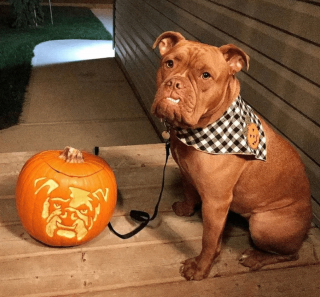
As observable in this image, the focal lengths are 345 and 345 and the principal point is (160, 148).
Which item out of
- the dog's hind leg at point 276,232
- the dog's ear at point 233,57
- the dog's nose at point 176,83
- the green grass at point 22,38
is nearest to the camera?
the dog's nose at point 176,83

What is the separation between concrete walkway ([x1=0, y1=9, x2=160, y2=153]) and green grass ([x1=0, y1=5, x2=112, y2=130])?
15cm

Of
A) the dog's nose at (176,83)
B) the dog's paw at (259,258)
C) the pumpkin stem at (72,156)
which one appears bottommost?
the dog's paw at (259,258)

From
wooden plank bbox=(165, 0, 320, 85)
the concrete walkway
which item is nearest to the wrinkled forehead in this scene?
wooden plank bbox=(165, 0, 320, 85)

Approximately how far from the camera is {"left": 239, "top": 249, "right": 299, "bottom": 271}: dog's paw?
178cm

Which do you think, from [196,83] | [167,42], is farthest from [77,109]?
[196,83]

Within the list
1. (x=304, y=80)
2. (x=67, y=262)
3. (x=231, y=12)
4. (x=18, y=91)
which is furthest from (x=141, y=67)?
(x=67, y=262)

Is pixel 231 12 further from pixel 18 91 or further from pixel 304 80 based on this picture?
pixel 18 91

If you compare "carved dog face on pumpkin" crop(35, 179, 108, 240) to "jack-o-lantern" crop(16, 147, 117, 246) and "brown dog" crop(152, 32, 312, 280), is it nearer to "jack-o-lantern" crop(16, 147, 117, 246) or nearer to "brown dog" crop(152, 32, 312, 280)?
"jack-o-lantern" crop(16, 147, 117, 246)

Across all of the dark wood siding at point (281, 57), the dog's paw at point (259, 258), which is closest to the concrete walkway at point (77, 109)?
the dark wood siding at point (281, 57)

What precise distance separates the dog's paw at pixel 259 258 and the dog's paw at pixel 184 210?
40 centimetres

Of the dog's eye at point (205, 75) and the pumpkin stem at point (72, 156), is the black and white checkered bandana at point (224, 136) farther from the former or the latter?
the pumpkin stem at point (72, 156)

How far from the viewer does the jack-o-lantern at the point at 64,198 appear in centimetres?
163

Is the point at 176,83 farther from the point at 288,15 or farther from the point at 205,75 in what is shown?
the point at 288,15

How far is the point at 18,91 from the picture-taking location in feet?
17.2
